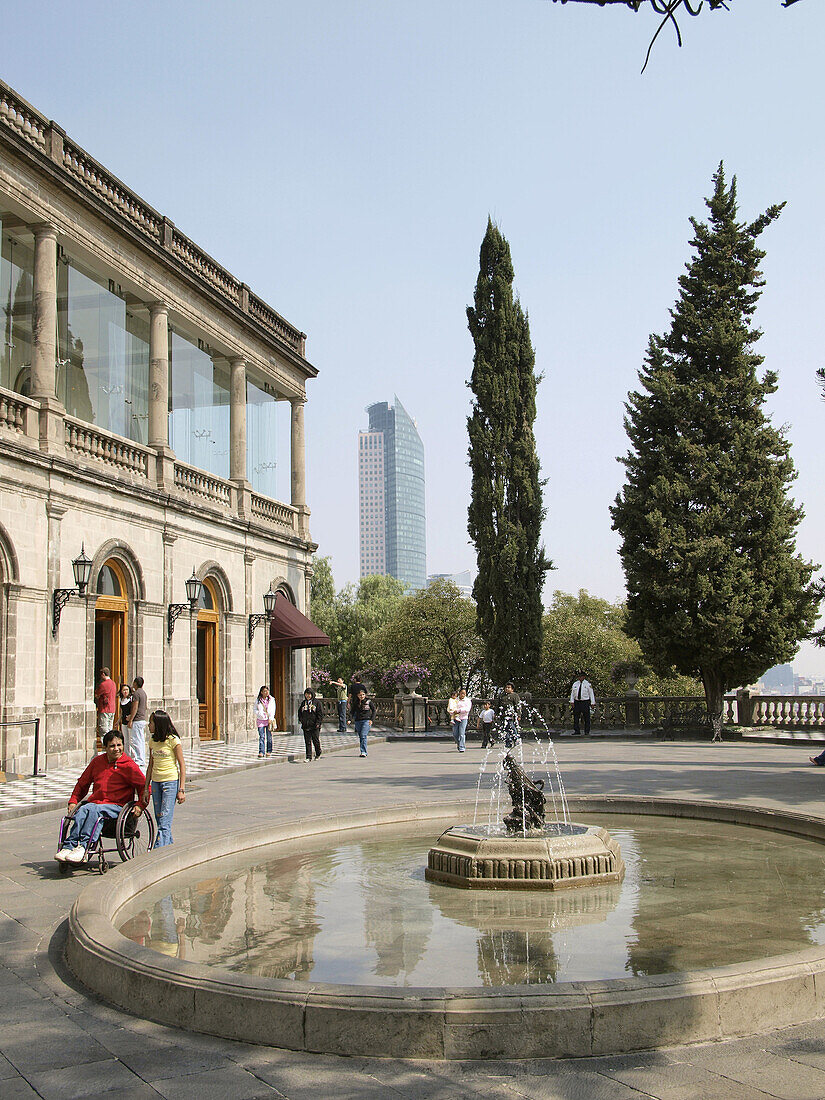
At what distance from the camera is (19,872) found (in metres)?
9.91

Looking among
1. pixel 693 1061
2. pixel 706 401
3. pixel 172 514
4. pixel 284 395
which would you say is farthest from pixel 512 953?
pixel 284 395

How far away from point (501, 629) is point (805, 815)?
2383 centimetres

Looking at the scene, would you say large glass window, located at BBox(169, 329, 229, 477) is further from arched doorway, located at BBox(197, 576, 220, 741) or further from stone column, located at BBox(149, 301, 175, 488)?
arched doorway, located at BBox(197, 576, 220, 741)

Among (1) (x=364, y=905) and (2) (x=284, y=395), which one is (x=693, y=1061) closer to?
(1) (x=364, y=905)

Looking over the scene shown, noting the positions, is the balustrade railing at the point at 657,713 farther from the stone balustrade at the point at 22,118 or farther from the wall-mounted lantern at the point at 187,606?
the stone balustrade at the point at 22,118

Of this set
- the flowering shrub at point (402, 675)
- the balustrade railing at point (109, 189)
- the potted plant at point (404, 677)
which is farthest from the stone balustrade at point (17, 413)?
the flowering shrub at point (402, 675)

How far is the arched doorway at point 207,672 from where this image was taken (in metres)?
27.3

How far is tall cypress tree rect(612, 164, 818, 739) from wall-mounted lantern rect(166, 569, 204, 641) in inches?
547

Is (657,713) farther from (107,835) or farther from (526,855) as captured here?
(107,835)

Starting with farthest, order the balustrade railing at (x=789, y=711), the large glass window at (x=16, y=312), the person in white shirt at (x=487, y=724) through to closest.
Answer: the balustrade railing at (x=789, y=711), the person in white shirt at (x=487, y=724), the large glass window at (x=16, y=312)

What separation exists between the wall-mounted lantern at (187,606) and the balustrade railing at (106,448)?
2.96 metres

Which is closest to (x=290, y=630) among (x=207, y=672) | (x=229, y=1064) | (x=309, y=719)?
(x=207, y=672)

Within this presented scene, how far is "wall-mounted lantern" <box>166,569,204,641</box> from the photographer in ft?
79.9

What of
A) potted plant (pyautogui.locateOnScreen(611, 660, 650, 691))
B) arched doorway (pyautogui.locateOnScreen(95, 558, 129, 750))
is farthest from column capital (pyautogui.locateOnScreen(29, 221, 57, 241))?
potted plant (pyautogui.locateOnScreen(611, 660, 650, 691))
